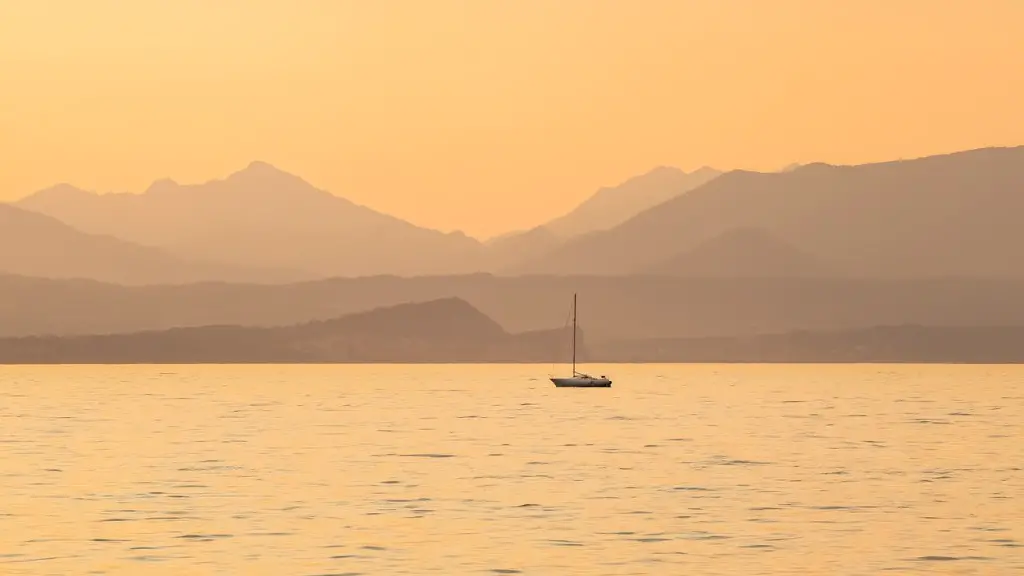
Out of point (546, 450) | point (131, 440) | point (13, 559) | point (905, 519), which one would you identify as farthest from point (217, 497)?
point (131, 440)

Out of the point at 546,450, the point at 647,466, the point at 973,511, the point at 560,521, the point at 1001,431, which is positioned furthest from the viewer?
the point at 1001,431

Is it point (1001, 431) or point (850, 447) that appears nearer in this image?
point (850, 447)

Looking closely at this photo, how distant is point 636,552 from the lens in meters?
56.6

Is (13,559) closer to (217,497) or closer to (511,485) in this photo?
(217,497)

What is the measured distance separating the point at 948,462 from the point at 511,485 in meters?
30.4

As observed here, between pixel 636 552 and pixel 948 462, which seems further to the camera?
pixel 948 462

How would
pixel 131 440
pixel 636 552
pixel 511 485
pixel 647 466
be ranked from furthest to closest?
pixel 131 440 < pixel 647 466 < pixel 511 485 < pixel 636 552

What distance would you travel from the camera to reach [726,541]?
5934 centimetres

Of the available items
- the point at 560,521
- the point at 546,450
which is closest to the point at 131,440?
the point at 546,450

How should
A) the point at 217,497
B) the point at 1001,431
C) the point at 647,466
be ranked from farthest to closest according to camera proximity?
the point at 1001,431
the point at 647,466
the point at 217,497

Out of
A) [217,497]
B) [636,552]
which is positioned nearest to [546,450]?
[217,497]

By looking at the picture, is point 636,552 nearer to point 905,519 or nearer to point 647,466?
point 905,519

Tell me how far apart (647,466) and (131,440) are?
40.9 metres

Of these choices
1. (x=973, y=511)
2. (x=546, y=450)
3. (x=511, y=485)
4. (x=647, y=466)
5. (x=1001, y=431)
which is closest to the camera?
(x=973, y=511)
